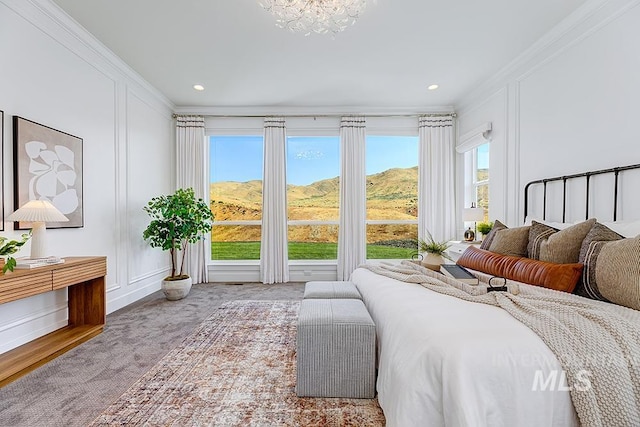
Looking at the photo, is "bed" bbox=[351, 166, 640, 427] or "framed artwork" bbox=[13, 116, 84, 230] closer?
"bed" bbox=[351, 166, 640, 427]

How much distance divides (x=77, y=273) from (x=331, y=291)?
2.13 meters

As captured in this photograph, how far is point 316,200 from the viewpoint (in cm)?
556

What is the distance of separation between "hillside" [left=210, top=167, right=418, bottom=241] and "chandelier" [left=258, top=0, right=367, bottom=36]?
289cm

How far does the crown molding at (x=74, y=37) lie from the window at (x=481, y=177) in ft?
16.0

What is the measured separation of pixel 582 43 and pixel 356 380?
Result: 11.0 ft

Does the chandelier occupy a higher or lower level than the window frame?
higher

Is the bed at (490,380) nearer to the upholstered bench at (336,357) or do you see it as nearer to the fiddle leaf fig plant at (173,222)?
the upholstered bench at (336,357)

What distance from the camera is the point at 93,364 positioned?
219 cm

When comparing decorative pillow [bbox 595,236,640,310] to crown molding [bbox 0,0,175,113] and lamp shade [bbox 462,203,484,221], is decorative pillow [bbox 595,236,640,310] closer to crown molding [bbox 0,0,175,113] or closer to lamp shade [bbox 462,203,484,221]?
lamp shade [bbox 462,203,484,221]

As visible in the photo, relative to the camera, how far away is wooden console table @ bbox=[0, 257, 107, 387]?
1.95m

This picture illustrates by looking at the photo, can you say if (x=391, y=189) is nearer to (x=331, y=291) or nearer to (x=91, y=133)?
(x=331, y=291)

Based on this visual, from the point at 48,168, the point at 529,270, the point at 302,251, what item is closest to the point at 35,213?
the point at 48,168

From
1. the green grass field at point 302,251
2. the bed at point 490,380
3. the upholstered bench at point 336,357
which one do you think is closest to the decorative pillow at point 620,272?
the bed at point 490,380

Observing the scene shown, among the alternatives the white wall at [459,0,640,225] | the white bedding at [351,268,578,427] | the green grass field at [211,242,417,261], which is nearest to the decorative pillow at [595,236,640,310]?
the white bedding at [351,268,578,427]
